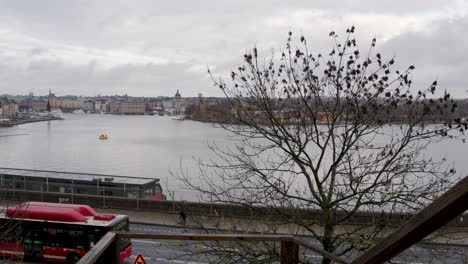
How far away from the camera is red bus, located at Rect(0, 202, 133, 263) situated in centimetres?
1100

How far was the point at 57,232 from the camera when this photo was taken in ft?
37.0

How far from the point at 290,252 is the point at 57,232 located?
10.5 meters

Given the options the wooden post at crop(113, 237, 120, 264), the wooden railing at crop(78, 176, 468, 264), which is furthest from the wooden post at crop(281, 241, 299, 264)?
the wooden post at crop(113, 237, 120, 264)

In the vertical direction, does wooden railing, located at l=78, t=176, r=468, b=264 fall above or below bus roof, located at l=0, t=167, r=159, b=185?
above

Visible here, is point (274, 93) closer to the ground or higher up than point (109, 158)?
higher up

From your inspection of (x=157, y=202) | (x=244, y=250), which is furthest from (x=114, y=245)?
(x=157, y=202)

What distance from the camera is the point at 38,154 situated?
4484cm

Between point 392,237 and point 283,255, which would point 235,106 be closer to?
point 283,255

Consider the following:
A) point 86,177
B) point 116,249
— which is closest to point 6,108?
point 86,177

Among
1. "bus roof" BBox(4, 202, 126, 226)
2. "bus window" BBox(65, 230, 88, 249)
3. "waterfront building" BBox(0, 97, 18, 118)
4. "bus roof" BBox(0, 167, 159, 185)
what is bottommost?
"bus window" BBox(65, 230, 88, 249)

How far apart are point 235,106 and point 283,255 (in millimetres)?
5279

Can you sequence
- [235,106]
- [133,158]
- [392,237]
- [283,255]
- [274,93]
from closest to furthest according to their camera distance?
[392,237]
[283,255]
[274,93]
[235,106]
[133,158]

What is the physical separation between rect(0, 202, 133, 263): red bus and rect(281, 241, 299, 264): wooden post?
9429 mm

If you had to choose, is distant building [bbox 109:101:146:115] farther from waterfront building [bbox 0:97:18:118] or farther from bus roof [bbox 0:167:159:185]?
bus roof [bbox 0:167:159:185]
